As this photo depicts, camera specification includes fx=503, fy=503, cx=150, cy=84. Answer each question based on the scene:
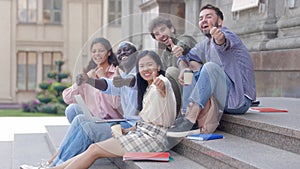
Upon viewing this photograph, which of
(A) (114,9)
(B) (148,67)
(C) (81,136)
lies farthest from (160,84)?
(A) (114,9)

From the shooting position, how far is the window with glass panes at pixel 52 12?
2925cm

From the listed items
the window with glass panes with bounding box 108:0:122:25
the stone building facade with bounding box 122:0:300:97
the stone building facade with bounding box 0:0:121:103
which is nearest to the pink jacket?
the stone building facade with bounding box 122:0:300:97

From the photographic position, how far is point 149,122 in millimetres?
4207

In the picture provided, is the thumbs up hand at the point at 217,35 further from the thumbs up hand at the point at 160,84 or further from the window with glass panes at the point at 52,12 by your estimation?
the window with glass panes at the point at 52,12

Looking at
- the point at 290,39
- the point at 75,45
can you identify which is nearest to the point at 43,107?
the point at 75,45

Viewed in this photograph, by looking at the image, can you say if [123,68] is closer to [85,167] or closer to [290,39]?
[85,167]

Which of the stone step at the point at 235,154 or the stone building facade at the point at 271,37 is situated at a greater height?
the stone building facade at the point at 271,37

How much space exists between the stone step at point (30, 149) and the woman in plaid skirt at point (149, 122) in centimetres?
151

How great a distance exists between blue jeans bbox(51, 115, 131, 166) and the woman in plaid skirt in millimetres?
296

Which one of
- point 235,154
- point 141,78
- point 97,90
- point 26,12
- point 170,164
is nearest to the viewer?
point 235,154

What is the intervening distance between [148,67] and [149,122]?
0.46 meters

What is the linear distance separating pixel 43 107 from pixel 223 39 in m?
18.7

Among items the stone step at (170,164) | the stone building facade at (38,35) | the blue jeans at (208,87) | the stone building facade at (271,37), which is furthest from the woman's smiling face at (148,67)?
the stone building facade at (38,35)

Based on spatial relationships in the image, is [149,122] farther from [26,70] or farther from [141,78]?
[26,70]
